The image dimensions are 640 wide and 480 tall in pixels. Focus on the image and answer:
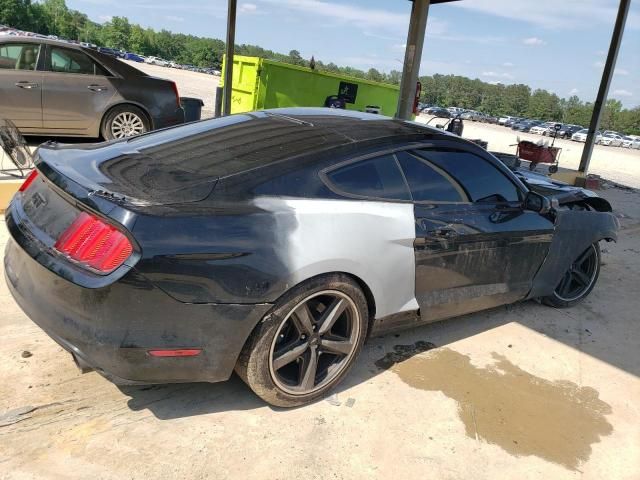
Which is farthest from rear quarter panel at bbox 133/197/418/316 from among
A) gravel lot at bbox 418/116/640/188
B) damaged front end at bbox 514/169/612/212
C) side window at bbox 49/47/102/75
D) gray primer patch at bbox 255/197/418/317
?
gravel lot at bbox 418/116/640/188

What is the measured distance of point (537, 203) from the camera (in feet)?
12.3

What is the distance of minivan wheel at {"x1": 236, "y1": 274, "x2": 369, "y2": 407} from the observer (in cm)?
252

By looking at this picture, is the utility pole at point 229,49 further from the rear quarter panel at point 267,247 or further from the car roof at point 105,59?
the rear quarter panel at point 267,247

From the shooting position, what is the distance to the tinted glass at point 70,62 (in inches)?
290

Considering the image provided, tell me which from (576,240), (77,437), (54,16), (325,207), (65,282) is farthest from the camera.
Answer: (54,16)

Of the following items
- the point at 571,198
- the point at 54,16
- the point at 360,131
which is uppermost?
the point at 54,16

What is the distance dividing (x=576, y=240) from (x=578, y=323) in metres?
0.70

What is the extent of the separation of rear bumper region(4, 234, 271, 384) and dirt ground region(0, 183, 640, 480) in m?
0.36

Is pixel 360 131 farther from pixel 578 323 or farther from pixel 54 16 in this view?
pixel 54 16

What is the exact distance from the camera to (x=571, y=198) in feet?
14.9

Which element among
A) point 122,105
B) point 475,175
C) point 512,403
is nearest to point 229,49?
point 122,105

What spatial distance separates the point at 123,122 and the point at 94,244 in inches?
247

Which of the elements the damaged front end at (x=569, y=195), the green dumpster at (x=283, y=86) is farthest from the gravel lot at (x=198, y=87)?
the damaged front end at (x=569, y=195)

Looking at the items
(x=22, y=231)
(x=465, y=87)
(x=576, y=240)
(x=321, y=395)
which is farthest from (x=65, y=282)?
(x=465, y=87)
